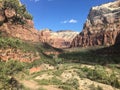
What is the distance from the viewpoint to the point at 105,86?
63.8 m

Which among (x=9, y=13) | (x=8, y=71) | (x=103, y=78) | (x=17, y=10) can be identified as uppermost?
(x=17, y=10)

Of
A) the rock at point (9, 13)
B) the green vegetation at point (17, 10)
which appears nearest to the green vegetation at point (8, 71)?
the green vegetation at point (17, 10)

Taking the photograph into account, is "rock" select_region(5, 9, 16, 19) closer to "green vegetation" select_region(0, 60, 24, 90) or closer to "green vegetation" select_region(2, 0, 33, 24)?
"green vegetation" select_region(2, 0, 33, 24)

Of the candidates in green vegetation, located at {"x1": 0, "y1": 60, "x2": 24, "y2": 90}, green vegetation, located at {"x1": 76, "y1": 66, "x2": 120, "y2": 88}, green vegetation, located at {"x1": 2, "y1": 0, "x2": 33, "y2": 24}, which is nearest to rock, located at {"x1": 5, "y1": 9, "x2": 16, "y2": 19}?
green vegetation, located at {"x1": 2, "y1": 0, "x2": 33, "y2": 24}

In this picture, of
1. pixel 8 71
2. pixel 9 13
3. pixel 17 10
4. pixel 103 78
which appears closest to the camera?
pixel 8 71

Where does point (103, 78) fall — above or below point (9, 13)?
below

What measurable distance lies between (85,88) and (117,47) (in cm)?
11537

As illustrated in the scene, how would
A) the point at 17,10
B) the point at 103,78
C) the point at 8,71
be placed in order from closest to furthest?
1. the point at 8,71
2. the point at 17,10
3. the point at 103,78

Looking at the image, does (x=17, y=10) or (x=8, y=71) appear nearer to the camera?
(x=8, y=71)

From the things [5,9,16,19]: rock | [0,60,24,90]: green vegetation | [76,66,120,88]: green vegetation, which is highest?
[5,9,16,19]: rock

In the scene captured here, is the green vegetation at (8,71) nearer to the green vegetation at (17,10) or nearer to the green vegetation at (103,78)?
the green vegetation at (17,10)

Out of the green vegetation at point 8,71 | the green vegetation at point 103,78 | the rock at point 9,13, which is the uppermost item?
the rock at point 9,13

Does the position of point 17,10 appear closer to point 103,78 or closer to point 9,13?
point 9,13

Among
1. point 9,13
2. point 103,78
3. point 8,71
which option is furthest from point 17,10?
point 103,78
